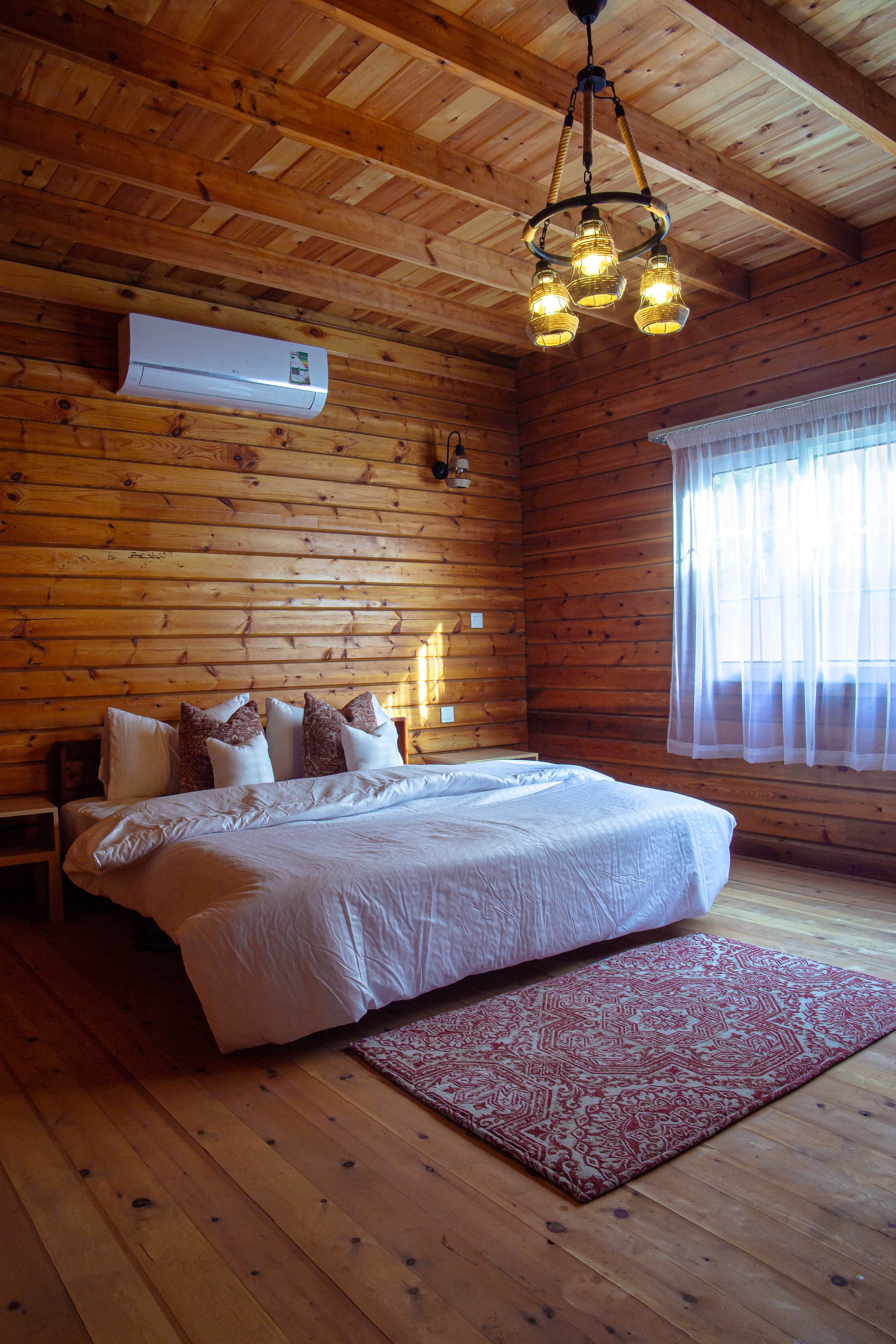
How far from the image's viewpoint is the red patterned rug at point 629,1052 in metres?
1.94

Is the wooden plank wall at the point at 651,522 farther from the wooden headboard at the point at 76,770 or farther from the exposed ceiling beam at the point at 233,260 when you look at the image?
the wooden headboard at the point at 76,770

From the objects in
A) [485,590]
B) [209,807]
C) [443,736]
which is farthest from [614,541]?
[209,807]

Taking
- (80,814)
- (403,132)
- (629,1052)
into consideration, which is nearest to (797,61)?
(403,132)

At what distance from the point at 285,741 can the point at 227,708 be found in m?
0.31

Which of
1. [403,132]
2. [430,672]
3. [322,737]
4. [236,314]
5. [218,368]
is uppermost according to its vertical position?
[403,132]

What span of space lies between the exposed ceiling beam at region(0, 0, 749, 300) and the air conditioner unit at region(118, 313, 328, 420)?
1296mm

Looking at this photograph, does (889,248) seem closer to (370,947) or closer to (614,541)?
(614,541)

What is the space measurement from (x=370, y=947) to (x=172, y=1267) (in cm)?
101

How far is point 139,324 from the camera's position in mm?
3951

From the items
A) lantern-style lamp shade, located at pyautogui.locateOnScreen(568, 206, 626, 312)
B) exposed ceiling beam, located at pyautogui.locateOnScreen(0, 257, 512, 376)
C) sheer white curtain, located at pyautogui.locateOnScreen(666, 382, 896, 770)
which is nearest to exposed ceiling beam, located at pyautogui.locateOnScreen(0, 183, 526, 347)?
exposed ceiling beam, located at pyautogui.locateOnScreen(0, 257, 512, 376)

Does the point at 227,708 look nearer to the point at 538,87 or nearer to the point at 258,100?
the point at 258,100

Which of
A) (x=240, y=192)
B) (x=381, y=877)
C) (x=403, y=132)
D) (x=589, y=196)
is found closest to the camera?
(x=589, y=196)

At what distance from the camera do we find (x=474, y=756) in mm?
5148

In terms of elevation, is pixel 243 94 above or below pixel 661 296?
above
